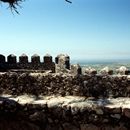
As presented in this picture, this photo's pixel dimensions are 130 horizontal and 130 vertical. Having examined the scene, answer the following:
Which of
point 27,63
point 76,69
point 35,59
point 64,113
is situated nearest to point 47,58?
point 35,59

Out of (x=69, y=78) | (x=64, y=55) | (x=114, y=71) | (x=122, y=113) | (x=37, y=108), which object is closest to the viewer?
(x=122, y=113)

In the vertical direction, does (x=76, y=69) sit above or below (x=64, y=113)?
above

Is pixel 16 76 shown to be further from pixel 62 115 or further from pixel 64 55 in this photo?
pixel 64 55

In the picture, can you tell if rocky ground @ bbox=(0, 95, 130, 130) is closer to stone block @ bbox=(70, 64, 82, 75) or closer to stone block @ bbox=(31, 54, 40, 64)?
stone block @ bbox=(70, 64, 82, 75)

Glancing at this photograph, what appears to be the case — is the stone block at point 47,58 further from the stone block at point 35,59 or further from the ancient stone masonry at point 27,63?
the stone block at point 35,59

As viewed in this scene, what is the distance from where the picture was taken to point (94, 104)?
545 cm

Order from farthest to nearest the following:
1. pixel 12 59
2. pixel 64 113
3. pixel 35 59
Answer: pixel 12 59, pixel 35 59, pixel 64 113

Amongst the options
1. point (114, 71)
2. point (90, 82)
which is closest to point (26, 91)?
point (90, 82)

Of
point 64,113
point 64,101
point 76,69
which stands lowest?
point 64,113

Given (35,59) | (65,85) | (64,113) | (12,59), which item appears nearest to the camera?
(64,113)

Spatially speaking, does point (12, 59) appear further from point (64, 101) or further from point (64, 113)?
point (64, 113)

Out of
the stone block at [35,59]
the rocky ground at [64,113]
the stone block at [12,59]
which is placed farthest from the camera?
the stone block at [12,59]

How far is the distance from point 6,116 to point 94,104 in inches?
57.2

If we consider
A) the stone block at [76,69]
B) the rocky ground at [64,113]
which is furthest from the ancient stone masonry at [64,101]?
the stone block at [76,69]
